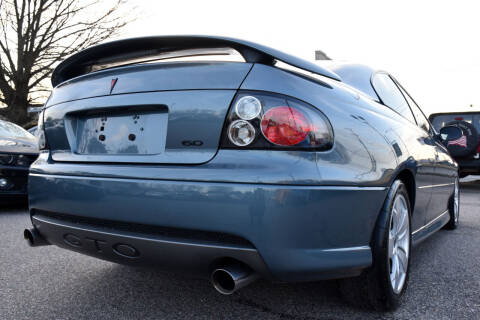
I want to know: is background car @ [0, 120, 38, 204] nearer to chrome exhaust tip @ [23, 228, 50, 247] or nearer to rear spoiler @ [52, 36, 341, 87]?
rear spoiler @ [52, 36, 341, 87]

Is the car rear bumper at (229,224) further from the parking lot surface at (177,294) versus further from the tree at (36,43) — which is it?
the tree at (36,43)

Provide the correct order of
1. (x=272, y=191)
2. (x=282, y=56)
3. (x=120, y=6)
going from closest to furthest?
(x=272, y=191) → (x=282, y=56) → (x=120, y=6)

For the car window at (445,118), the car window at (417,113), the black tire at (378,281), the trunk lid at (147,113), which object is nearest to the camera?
the trunk lid at (147,113)

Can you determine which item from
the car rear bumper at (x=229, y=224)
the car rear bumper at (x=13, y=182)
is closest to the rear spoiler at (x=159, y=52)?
the car rear bumper at (x=229, y=224)

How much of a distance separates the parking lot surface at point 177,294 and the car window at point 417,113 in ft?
3.30

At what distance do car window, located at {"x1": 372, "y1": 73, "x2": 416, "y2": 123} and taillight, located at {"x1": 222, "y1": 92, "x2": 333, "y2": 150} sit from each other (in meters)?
1.04

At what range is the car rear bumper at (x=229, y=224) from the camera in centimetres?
164

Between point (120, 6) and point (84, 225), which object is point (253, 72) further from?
point (120, 6)

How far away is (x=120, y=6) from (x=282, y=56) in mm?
15790

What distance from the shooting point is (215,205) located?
1.67 metres

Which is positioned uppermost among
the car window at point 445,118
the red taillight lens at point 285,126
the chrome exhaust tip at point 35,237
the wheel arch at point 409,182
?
the red taillight lens at point 285,126

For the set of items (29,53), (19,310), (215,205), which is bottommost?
(19,310)

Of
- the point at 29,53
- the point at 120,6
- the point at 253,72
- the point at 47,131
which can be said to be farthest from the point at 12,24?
the point at 253,72

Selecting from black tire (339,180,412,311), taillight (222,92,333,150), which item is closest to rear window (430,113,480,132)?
black tire (339,180,412,311)
